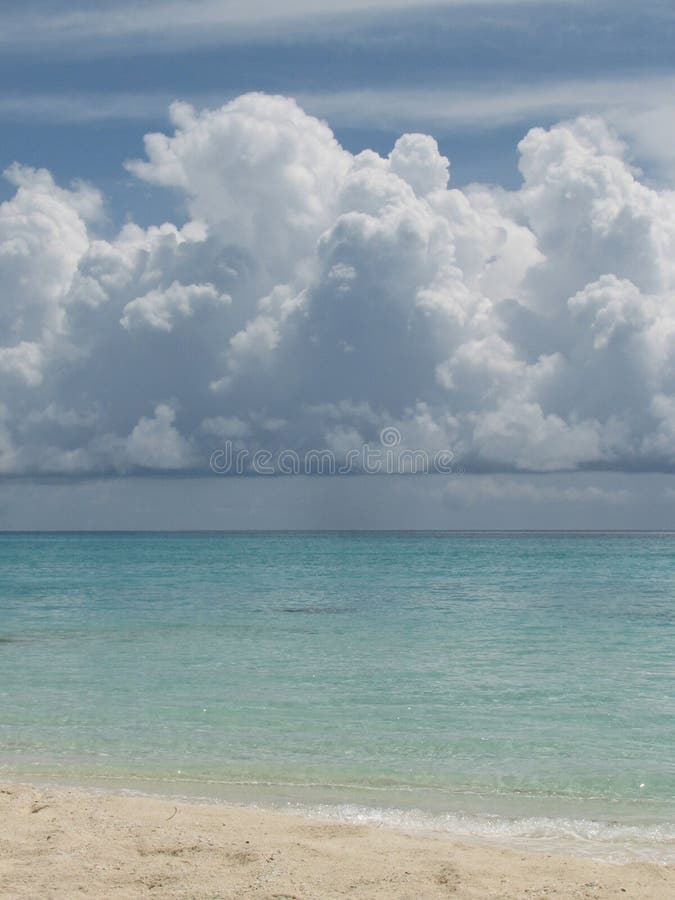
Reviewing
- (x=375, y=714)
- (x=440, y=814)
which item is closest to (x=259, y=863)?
(x=440, y=814)

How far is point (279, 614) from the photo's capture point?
36.4 meters

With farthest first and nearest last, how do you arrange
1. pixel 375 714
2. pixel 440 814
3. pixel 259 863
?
pixel 375 714
pixel 440 814
pixel 259 863

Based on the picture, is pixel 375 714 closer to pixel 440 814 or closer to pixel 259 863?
pixel 440 814

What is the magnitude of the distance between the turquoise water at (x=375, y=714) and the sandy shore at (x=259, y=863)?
4.08 ft

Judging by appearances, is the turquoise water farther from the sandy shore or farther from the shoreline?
the sandy shore

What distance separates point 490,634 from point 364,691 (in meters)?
10.9

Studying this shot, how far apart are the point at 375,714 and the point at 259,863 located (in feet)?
25.9

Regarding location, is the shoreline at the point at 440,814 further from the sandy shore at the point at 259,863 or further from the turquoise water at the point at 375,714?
the sandy shore at the point at 259,863

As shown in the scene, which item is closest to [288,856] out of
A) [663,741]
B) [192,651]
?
[663,741]

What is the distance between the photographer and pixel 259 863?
28.4 ft

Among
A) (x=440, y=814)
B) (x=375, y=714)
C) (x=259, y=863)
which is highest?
(x=259, y=863)

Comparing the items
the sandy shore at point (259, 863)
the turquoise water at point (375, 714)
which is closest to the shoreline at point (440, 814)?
the turquoise water at point (375, 714)

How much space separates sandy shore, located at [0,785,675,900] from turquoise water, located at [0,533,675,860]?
1.24 metres

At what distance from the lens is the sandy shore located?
803 centimetres
